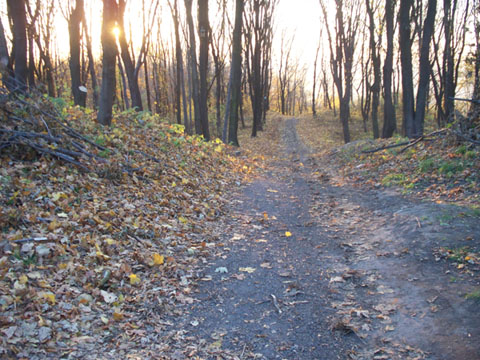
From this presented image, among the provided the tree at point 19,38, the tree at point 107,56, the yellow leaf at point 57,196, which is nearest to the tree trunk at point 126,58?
the tree at point 107,56

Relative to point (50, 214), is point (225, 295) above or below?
below

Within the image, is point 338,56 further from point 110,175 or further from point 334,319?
point 334,319

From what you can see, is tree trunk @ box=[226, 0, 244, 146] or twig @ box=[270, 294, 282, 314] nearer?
twig @ box=[270, 294, 282, 314]

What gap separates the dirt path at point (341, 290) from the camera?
2.79 m

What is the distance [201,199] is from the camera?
7074 mm

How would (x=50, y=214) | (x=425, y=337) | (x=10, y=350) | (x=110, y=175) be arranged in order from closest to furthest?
1. (x=10, y=350)
2. (x=425, y=337)
3. (x=50, y=214)
4. (x=110, y=175)

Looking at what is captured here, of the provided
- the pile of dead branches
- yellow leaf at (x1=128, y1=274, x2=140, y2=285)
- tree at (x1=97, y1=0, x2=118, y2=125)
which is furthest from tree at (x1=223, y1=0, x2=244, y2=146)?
yellow leaf at (x1=128, y1=274, x2=140, y2=285)

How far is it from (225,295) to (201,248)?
1.24 meters

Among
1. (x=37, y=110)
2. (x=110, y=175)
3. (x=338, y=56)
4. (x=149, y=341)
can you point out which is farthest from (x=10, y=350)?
(x=338, y=56)

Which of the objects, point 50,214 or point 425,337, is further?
point 50,214

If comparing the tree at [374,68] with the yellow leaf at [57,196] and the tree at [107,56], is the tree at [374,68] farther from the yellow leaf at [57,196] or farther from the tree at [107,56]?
the yellow leaf at [57,196]

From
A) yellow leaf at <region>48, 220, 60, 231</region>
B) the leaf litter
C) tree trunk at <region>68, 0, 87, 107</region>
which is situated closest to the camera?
the leaf litter

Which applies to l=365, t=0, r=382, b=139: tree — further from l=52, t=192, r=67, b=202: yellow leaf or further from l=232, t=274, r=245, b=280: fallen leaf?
l=52, t=192, r=67, b=202: yellow leaf

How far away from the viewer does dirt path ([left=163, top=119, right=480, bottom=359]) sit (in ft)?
9.17
